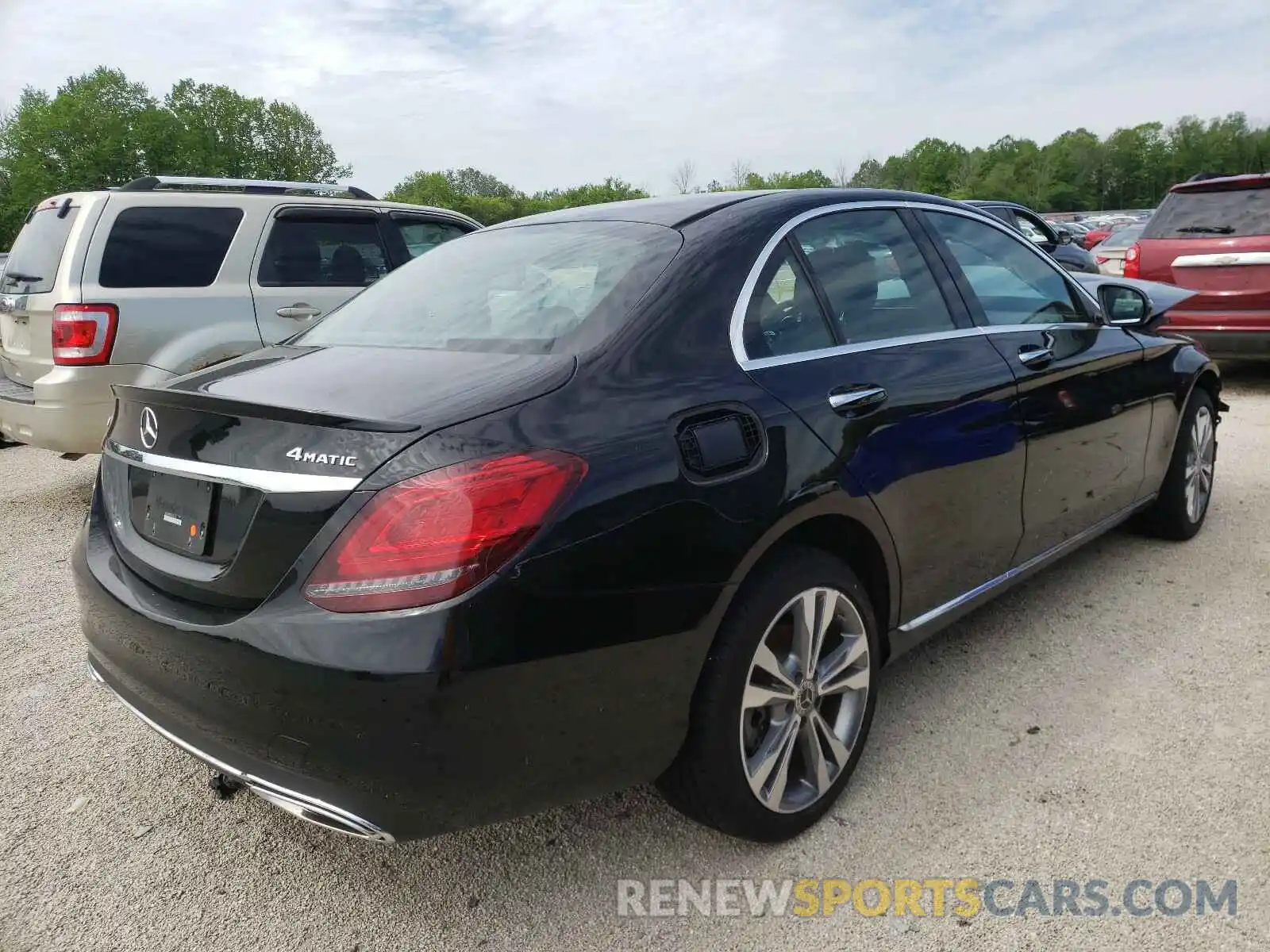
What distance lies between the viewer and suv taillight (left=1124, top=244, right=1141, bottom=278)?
8.86 m

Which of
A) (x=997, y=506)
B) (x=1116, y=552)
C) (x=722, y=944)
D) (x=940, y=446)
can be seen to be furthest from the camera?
(x=1116, y=552)

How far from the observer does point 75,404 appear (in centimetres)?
531

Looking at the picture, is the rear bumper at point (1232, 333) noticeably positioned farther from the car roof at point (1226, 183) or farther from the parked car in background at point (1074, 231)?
the parked car in background at point (1074, 231)

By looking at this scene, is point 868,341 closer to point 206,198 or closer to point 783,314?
point 783,314

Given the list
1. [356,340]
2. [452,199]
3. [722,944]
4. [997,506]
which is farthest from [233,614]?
[452,199]

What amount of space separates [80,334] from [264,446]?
4119 millimetres

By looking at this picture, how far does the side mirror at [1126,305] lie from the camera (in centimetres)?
405

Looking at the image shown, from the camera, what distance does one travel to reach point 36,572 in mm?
4730

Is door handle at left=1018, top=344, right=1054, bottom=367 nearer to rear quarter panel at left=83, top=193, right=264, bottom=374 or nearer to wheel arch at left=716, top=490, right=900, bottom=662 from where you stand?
wheel arch at left=716, top=490, right=900, bottom=662

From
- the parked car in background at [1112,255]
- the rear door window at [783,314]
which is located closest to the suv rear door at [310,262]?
the rear door window at [783,314]

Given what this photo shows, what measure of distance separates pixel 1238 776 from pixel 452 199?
62221 mm

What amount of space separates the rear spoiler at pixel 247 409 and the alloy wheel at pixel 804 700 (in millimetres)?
1004

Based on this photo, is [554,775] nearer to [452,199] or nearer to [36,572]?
[36,572]

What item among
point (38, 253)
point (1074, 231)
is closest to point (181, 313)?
point (38, 253)
